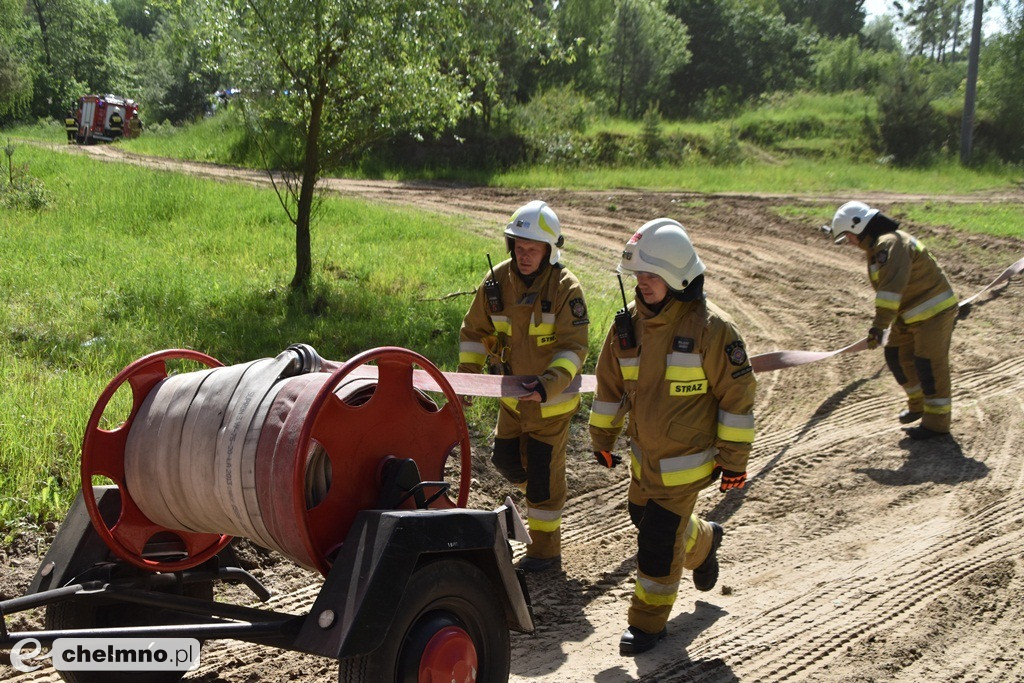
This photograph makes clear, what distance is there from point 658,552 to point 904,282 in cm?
448

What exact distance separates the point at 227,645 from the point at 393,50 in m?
7.45

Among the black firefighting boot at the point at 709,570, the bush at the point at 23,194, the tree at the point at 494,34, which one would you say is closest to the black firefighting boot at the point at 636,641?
the black firefighting boot at the point at 709,570

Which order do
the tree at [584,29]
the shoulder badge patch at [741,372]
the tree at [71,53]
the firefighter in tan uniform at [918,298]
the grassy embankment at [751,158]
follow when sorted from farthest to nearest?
the tree at [71,53] < the tree at [584,29] < the grassy embankment at [751,158] < the firefighter in tan uniform at [918,298] < the shoulder badge patch at [741,372]

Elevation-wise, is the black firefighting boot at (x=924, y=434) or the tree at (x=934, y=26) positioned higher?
the tree at (x=934, y=26)

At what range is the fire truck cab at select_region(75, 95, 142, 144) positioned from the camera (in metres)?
30.1

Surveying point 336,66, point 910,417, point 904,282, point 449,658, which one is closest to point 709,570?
point 449,658

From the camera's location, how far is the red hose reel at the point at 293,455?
129 inches

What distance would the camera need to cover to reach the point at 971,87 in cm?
2748

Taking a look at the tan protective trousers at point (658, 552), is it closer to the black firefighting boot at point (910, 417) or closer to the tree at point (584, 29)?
the black firefighting boot at point (910, 417)

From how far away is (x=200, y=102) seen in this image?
4022cm

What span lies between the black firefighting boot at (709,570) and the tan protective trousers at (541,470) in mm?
968

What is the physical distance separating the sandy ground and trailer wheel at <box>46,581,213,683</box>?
44 cm

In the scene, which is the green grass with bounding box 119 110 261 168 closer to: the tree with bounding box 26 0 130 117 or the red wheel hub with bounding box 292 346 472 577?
the tree with bounding box 26 0 130 117

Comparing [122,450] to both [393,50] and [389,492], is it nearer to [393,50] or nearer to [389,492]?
[389,492]
